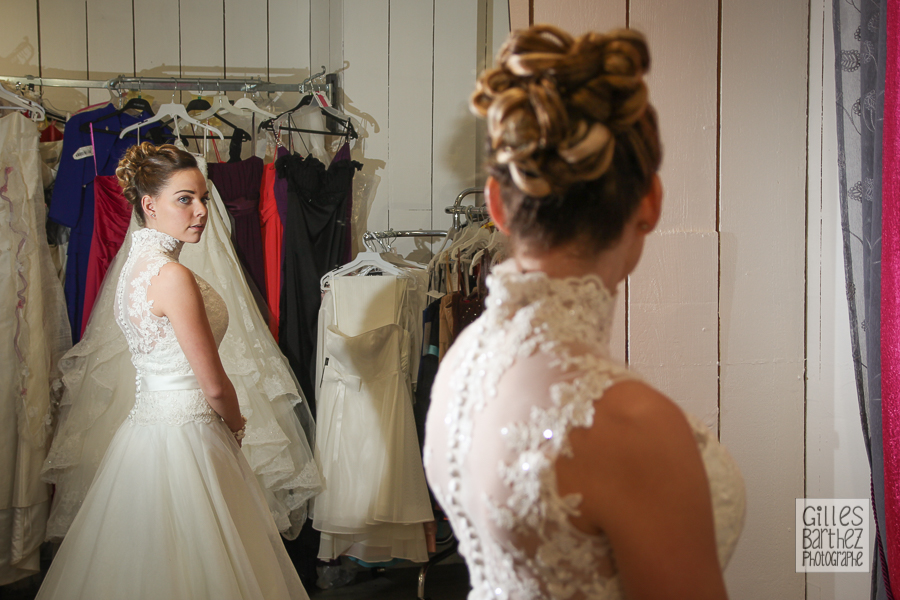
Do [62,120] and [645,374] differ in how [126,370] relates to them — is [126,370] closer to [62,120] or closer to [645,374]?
[62,120]

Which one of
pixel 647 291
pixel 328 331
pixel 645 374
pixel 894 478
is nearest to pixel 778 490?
pixel 894 478

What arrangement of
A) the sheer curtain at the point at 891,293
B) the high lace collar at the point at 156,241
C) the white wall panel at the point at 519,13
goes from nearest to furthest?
the sheer curtain at the point at 891,293 < the white wall panel at the point at 519,13 < the high lace collar at the point at 156,241

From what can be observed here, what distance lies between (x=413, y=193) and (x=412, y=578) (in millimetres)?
1303

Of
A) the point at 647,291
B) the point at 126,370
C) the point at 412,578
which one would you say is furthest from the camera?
the point at 412,578

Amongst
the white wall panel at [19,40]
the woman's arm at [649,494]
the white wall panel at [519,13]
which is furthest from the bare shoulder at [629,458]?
the white wall panel at [19,40]

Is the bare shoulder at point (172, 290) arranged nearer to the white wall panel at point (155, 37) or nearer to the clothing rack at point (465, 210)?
the clothing rack at point (465, 210)

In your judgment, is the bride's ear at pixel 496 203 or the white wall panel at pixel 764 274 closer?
the bride's ear at pixel 496 203

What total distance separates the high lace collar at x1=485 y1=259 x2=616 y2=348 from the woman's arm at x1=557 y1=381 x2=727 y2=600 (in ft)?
0.32

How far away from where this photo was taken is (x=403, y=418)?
2.14 meters

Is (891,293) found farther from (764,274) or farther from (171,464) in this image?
(171,464)

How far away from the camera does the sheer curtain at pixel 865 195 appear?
1355 mm

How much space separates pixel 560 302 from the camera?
65cm

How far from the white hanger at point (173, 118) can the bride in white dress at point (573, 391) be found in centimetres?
194

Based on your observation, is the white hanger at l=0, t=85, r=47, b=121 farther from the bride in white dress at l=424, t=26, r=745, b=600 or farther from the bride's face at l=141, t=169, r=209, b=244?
the bride in white dress at l=424, t=26, r=745, b=600
